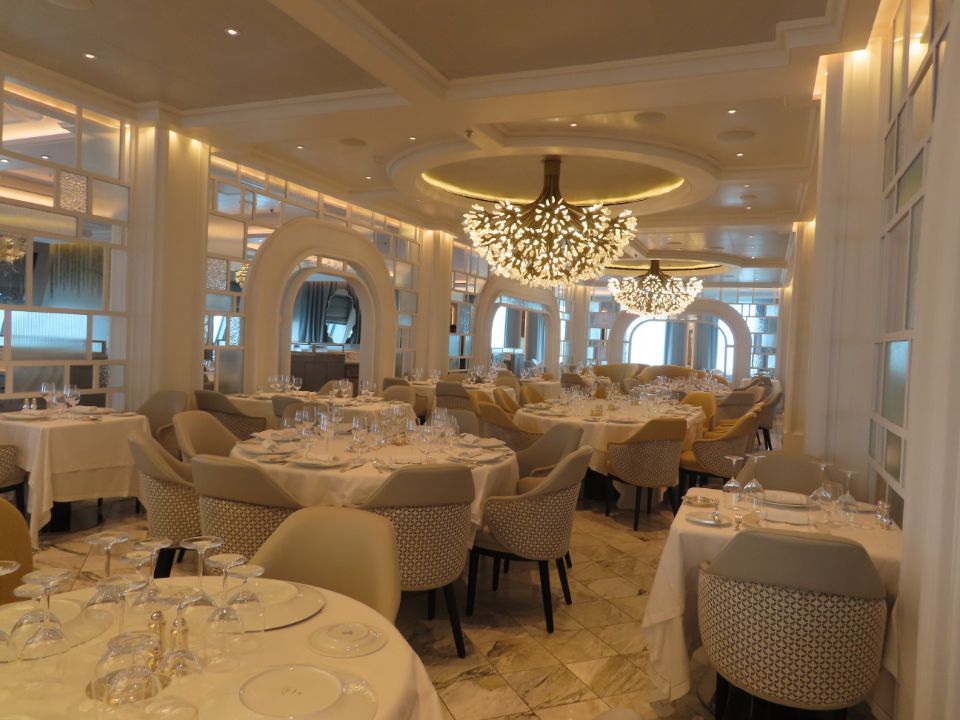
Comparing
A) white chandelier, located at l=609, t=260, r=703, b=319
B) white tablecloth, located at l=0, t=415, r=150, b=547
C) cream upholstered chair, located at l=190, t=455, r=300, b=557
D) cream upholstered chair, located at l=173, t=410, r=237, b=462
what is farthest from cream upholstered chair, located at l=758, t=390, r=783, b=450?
cream upholstered chair, located at l=190, t=455, r=300, b=557

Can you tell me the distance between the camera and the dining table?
3.87 meters

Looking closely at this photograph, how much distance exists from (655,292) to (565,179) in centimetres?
676

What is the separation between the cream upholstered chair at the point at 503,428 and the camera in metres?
6.86

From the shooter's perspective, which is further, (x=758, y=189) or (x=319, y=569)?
(x=758, y=189)

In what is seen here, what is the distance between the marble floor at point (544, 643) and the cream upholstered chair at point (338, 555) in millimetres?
1036

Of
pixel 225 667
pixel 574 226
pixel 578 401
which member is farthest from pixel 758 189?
pixel 225 667

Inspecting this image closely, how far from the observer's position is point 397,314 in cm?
1229

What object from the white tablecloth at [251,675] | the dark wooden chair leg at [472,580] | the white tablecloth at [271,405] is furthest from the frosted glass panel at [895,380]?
the white tablecloth at [271,405]

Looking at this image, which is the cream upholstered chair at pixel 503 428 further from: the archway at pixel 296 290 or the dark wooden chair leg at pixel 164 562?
the archway at pixel 296 290

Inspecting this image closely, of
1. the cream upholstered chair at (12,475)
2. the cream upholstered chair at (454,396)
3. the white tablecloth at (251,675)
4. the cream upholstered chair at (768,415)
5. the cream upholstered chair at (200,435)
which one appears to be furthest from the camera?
the cream upholstered chair at (768,415)

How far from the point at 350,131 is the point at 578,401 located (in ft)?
12.9

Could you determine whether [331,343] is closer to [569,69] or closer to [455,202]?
[455,202]

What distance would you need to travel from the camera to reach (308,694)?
1.48 meters

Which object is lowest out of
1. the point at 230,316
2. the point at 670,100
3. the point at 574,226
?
the point at 230,316
